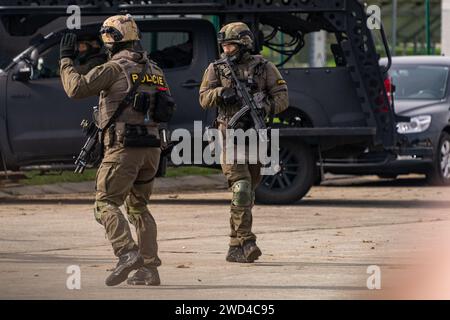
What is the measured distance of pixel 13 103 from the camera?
1543cm

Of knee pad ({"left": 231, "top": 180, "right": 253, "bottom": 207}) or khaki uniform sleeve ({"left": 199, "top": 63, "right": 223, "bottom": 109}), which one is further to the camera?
khaki uniform sleeve ({"left": 199, "top": 63, "right": 223, "bottom": 109})

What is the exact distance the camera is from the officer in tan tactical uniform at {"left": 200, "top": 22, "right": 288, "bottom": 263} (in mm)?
10938

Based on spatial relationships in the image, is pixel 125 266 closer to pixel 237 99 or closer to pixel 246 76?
pixel 237 99

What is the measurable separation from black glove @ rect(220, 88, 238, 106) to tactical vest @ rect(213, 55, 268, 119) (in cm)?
7

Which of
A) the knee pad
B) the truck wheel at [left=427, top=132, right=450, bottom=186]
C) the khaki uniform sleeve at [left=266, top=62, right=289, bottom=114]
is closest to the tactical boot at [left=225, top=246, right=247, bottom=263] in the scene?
the knee pad

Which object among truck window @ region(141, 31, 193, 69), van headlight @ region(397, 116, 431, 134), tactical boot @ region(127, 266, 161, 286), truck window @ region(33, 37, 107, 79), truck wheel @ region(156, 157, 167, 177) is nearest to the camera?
tactical boot @ region(127, 266, 161, 286)

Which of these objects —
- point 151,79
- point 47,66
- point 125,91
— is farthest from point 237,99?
point 47,66

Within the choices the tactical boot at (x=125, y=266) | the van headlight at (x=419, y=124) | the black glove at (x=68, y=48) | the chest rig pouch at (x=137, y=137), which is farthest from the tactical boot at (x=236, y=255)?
the van headlight at (x=419, y=124)

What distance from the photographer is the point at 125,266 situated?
9398 mm

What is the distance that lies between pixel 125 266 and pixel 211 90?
2.25 metres

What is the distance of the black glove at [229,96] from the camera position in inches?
435

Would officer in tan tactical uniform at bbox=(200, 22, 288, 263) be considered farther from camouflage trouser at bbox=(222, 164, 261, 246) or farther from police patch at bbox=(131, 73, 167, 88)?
police patch at bbox=(131, 73, 167, 88)

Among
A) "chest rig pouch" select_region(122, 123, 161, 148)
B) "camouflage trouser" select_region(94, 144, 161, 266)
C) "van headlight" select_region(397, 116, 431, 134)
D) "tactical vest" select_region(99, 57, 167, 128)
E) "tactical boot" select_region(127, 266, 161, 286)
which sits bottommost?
"tactical boot" select_region(127, 266, 161, 286)
